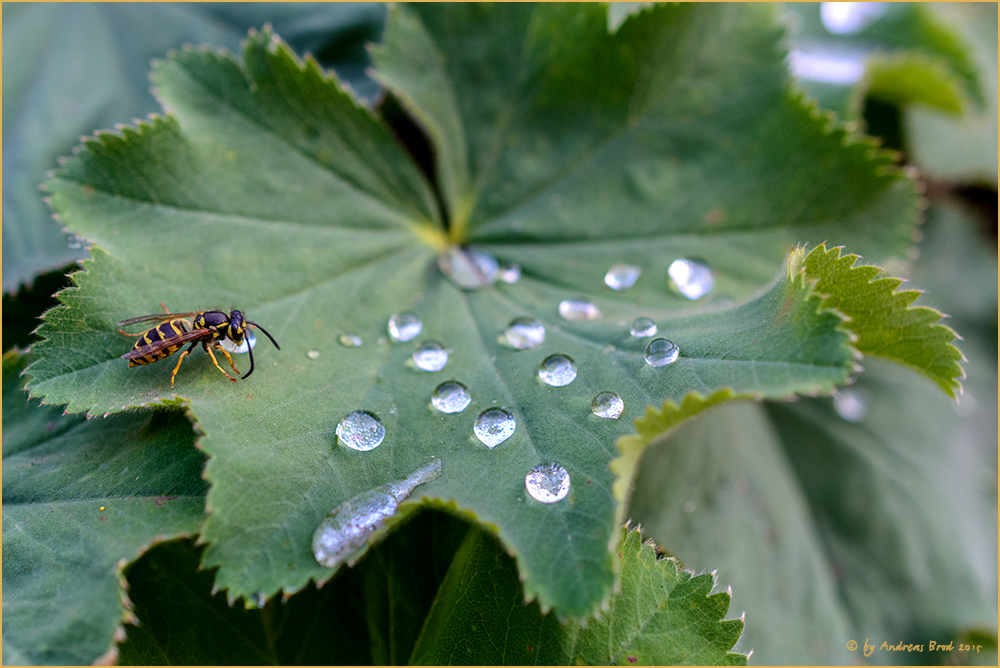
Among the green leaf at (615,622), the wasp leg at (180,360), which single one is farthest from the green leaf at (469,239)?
the green leaf at (615,622)

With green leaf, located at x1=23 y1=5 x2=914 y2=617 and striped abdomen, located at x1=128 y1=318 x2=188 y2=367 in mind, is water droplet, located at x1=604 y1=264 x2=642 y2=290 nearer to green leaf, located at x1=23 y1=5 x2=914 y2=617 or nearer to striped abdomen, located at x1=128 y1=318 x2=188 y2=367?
green leaf, located at x1=23 y1=5 x2=914 y2=617

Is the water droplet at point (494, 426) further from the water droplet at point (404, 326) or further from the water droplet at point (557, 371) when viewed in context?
the water droplet at point (404, 326)

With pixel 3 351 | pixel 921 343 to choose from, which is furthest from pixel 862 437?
pixel 3 351

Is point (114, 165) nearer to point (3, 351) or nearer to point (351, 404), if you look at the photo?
point (3, 351)

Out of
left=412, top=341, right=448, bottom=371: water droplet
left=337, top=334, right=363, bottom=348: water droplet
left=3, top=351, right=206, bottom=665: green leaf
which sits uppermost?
left=3, top=351, right=206, bottom=665: green leaf

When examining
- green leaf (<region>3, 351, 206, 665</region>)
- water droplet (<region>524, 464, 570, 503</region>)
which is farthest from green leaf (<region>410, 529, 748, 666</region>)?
green leaf (<region>3, 351, 206, 665</region>)
